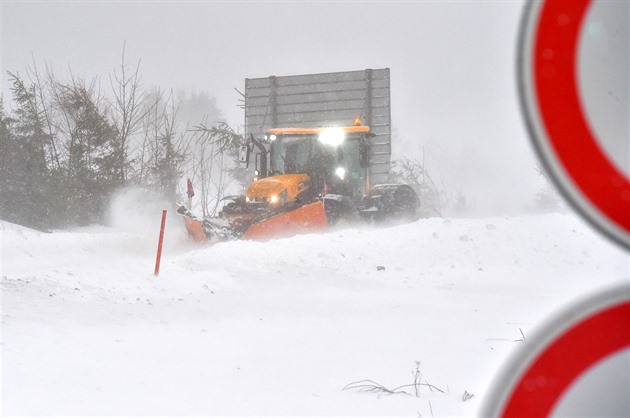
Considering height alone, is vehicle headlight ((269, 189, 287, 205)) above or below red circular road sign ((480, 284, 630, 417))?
above

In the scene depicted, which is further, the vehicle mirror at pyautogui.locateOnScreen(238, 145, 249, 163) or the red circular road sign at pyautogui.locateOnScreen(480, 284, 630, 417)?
the vehicle mirror at pyautogui.locateOnScreen(238, 145, 249, 163)

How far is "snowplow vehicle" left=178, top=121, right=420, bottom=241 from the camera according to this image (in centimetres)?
1157

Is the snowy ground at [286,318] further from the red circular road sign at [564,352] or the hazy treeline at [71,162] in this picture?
the hazy treeline at [71,162]

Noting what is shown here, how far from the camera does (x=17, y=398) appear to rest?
3.66 metres

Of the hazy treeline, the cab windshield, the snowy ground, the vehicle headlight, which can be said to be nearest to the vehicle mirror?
the vehicle headlight

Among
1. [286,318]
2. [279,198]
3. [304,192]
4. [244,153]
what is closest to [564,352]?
[286,318]

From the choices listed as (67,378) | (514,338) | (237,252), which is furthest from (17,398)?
(237,252)

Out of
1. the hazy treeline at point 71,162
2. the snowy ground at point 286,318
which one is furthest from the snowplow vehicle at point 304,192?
the hazy treeline at point 71,162

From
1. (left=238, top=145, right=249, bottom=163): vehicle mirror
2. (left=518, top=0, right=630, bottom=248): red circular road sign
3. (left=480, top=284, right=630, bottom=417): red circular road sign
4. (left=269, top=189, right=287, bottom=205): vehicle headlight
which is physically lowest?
(left=480, top=284, right=630, bottom=417): red circular road sign

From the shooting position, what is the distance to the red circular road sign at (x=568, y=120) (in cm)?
105

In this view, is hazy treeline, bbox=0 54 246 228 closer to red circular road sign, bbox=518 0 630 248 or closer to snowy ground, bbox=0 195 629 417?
snowy ground, bbox=0 195 629 417

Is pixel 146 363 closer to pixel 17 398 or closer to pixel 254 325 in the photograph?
pixel 17 398

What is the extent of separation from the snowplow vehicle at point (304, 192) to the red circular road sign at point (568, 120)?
10.1 metres

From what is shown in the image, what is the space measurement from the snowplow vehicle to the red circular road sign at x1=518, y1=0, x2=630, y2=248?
10.1 m
